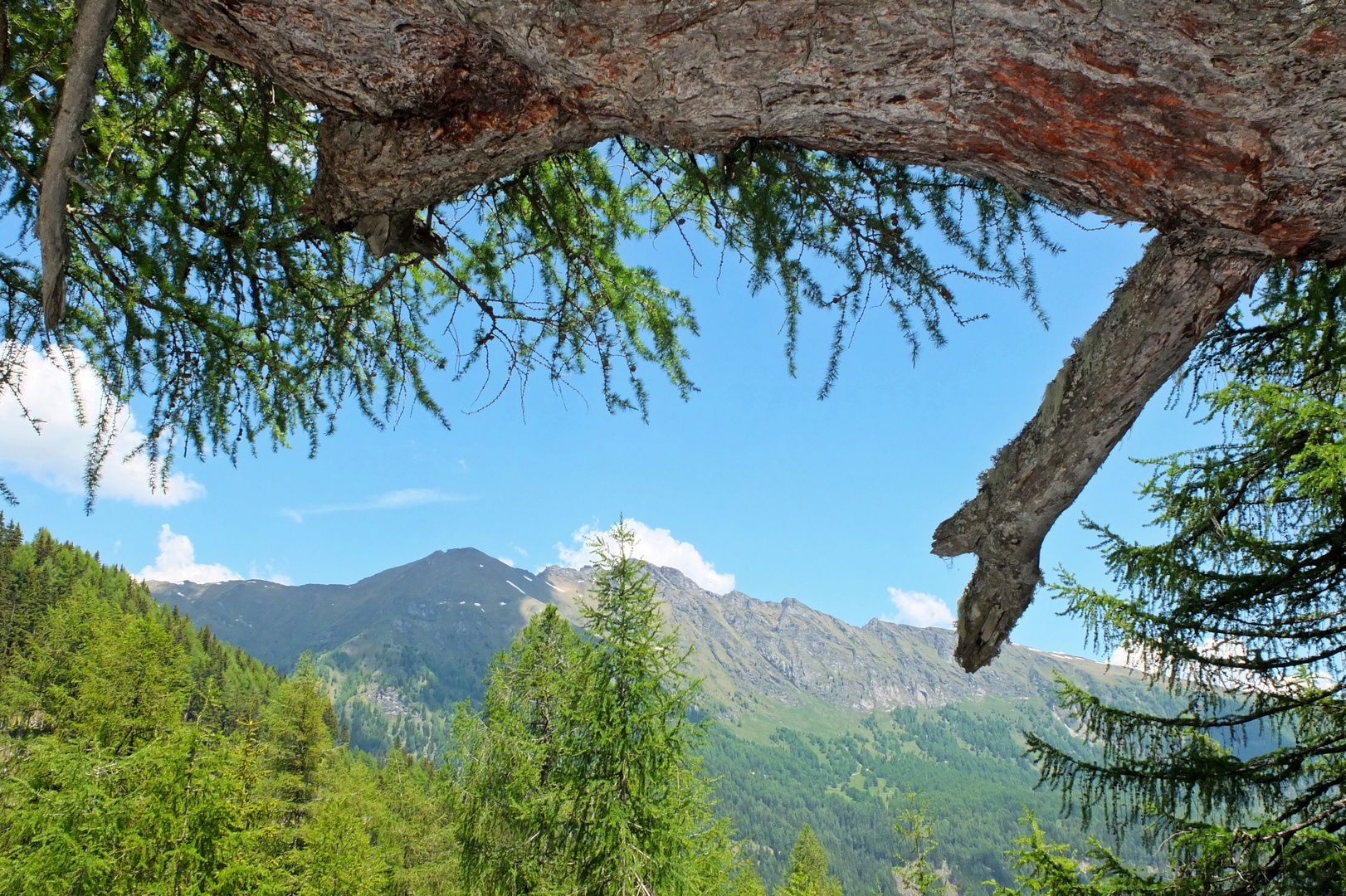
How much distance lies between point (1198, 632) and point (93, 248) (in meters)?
6.14

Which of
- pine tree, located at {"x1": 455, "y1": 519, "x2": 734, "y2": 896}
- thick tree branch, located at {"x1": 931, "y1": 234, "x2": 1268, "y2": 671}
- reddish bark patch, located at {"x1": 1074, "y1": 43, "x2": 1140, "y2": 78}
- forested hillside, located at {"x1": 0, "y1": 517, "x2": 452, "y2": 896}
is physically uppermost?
reddish bark patch, located at {"x1": 1074, "y1": 43, "x2": 1140, "y2": 78}

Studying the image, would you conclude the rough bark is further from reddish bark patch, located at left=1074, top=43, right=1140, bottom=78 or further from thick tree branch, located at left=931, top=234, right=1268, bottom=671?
thick tree branch, located at left=931, top=234, right=1268, bottom=671

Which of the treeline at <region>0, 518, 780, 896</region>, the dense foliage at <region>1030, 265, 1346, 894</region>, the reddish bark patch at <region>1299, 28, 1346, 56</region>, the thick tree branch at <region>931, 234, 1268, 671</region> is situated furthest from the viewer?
the treeline at <region>0, 518, 780, 896</region>

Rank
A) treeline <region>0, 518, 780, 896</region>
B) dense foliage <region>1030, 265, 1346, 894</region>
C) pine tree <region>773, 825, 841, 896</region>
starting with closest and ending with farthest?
dense foliage <region>1030, 265, 1346, 894</region>
treeline <region>0, 518, 780, 896</region>
pine tree <region>773, 825, 841, 896</region>

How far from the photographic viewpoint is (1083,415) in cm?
170

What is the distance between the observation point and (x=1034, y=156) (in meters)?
1.55

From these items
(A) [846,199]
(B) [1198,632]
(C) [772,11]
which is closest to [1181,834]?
(B) [1198,632]

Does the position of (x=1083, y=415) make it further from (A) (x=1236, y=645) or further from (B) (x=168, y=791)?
(B) (x=168, y=791)

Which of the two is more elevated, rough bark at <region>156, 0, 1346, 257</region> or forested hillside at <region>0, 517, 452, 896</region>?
rough bark at <region>156, 0, 1346, 257</region>

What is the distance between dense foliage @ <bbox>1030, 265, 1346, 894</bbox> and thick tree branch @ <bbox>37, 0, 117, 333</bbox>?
4830 millimetres

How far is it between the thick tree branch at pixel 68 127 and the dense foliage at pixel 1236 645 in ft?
15.8

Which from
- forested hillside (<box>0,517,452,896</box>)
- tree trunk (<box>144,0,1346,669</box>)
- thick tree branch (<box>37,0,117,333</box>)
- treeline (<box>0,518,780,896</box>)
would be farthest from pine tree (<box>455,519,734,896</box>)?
thick tree branch (<box>37,0,117,333</box>)

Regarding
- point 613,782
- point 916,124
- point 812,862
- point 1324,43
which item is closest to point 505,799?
point 613,782

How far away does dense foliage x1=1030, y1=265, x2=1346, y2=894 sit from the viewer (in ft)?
11.2
